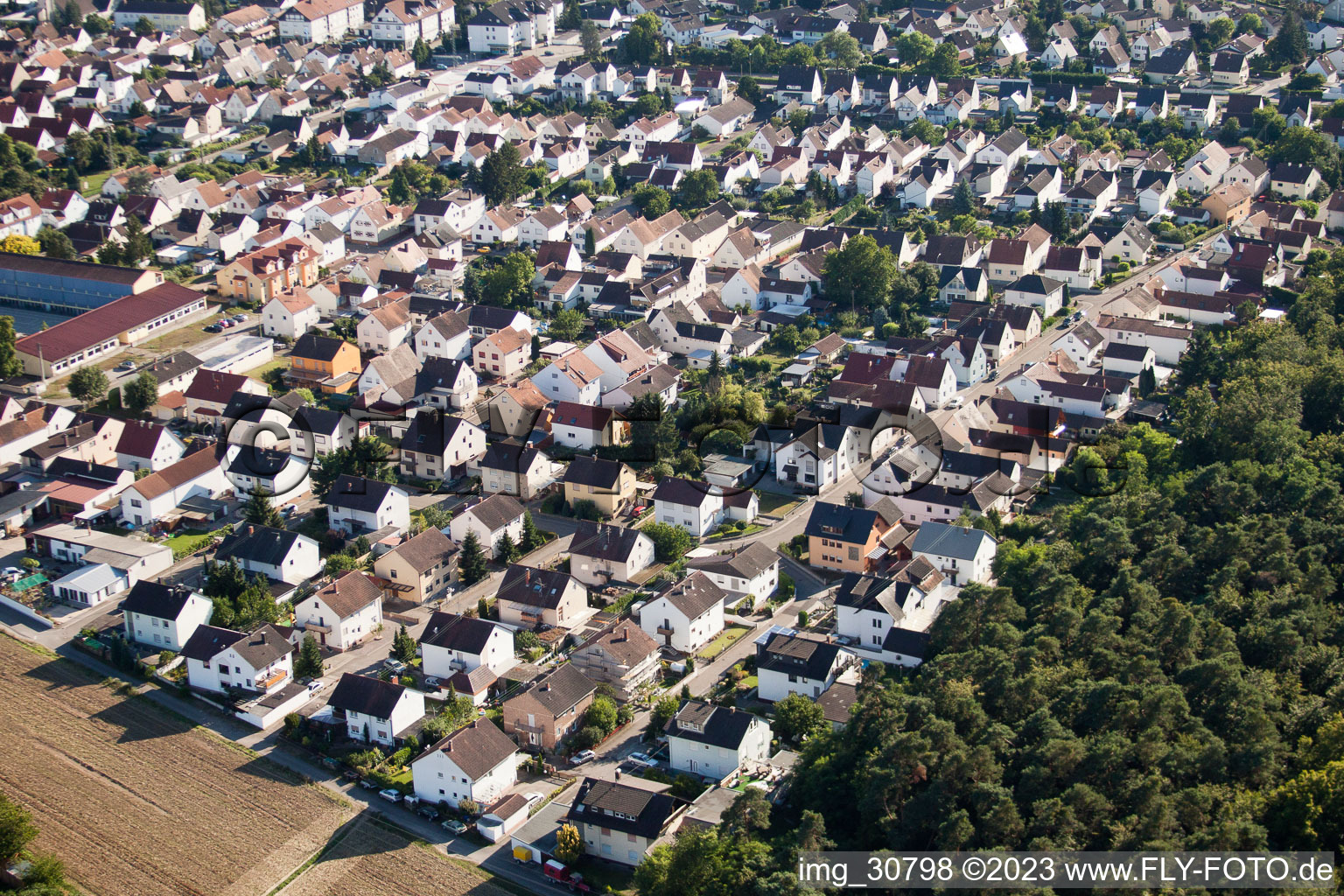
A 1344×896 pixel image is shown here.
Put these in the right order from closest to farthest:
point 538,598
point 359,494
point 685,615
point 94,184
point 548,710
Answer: point 548,710
point 685,615
point 538,598
point 359,494
point 94,184

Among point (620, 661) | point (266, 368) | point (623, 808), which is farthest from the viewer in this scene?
point (266, 368)

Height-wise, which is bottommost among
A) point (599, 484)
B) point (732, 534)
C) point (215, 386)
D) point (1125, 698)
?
point (732, 534)

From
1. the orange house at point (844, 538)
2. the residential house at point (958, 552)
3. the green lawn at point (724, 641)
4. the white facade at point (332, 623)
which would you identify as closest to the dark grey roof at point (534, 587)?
the white facade at point (332, 623)

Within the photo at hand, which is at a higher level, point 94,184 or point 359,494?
point 94,184

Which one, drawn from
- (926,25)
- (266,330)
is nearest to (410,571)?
(266,330)

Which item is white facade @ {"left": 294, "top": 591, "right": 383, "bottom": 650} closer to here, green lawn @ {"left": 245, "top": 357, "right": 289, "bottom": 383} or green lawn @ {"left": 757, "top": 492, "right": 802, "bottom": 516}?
green lawn @ {"left": 757, "top": 492, "right": 802, "bottom": 516}

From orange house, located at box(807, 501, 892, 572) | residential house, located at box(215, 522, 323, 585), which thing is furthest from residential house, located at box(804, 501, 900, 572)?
residential house, located at box(215, 522, 323, 585)

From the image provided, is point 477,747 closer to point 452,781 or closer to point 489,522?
point 452,781

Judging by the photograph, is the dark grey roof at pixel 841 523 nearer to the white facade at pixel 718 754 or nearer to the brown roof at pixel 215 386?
the white facade at pixel 718 754

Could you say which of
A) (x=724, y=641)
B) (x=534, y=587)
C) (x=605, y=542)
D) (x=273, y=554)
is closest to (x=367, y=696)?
(x=534, y=587)
